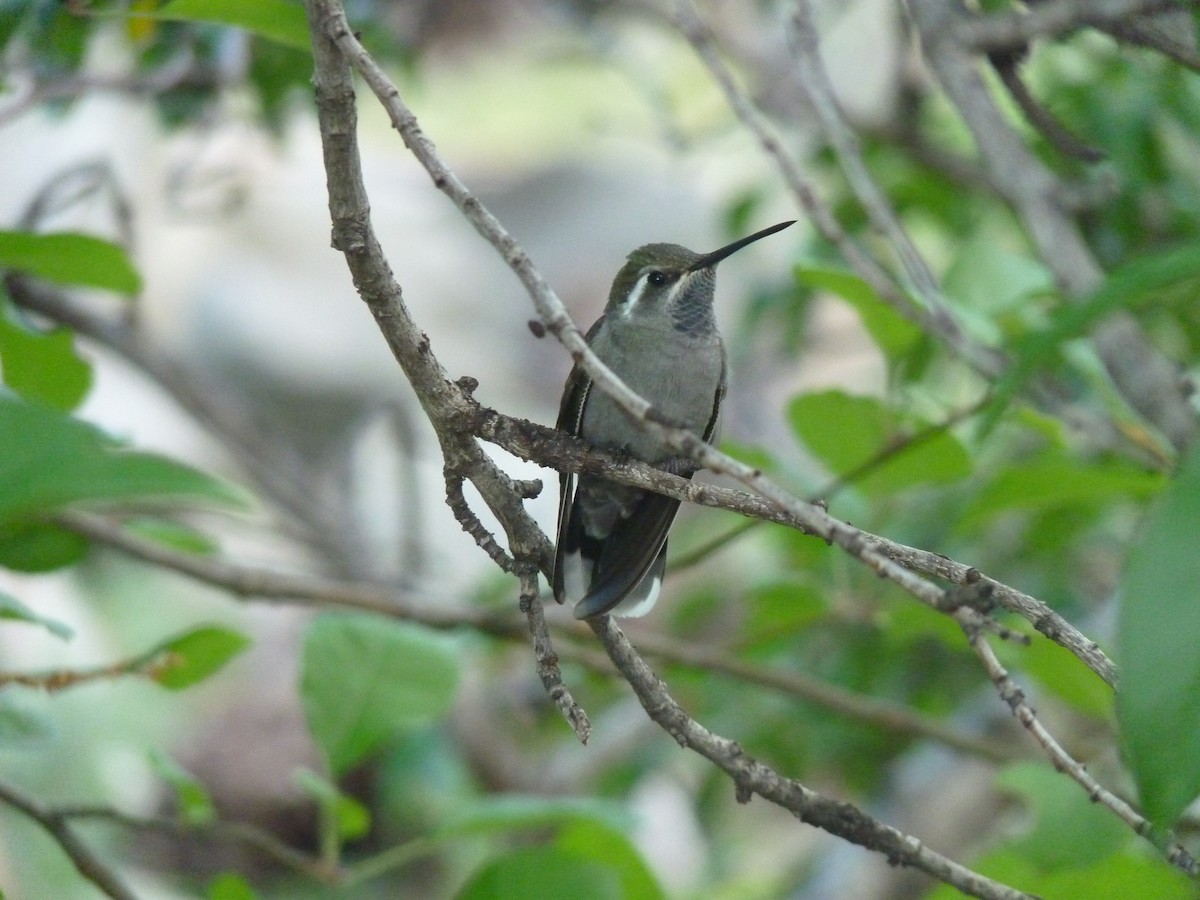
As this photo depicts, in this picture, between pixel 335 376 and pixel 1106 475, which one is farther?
pixel 335 376

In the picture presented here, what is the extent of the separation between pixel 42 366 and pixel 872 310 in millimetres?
1395

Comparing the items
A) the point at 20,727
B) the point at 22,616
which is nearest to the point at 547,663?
the point at 22,616

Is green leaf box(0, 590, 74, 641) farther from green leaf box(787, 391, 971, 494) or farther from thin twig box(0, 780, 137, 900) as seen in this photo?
green leaf box(787, 391, 971, 494)

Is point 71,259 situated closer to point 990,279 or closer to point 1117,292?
point 1117,292

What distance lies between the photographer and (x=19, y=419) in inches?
30.1

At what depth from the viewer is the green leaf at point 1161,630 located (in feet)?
2.14

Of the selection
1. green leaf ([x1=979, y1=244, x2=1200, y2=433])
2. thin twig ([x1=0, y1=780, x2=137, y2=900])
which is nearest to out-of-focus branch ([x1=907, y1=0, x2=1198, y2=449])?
green leaf ([x1=979, y1=244, x2=1200, y2=433])

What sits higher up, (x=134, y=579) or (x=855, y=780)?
(x=134, y=579)

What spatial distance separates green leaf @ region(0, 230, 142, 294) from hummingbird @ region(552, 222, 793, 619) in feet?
2.81

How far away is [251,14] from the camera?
139cm

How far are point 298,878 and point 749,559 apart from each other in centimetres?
262

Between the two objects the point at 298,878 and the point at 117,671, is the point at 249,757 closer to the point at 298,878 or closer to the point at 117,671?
the point at 298,878

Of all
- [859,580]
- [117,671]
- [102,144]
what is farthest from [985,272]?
[102,144]

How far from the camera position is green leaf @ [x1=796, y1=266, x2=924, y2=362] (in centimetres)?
197
